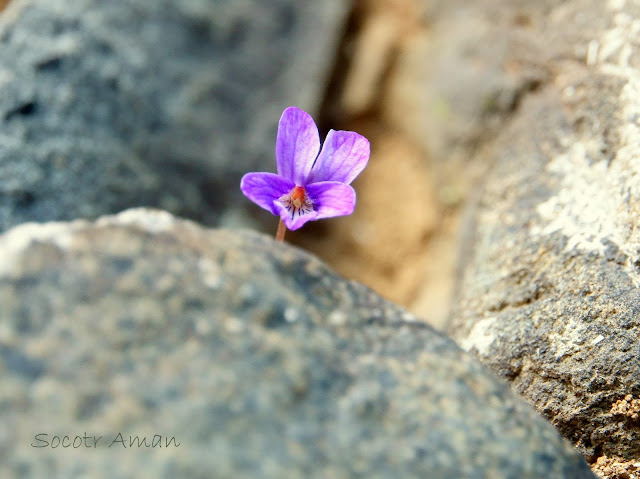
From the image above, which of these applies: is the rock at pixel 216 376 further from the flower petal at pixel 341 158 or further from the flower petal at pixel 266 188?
the flower petal at pixel 341 158

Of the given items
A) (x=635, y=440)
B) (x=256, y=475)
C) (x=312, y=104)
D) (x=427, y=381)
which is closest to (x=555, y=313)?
(x=635, y=440)

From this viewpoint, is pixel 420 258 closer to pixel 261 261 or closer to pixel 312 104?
pixel 312 104

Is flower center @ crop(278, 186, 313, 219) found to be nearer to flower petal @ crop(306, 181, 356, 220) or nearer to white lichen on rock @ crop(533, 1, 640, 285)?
flower petal @ crop(306, 181, 356, 220)

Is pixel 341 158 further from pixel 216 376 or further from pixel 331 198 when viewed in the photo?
pixel 216 376

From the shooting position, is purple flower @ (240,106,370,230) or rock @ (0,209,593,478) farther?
purple flower @ (240,106,370,230)

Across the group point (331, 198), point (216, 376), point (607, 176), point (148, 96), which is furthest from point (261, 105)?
point (216, 376)

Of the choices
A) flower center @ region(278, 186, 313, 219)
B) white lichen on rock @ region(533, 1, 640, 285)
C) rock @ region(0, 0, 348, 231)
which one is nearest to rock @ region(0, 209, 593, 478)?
flower center @ region(278, 186, 313, 219)

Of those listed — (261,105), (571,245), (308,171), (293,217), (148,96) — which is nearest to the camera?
(293,217)
